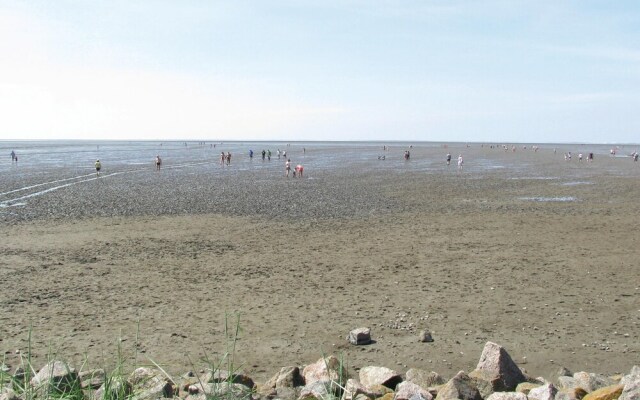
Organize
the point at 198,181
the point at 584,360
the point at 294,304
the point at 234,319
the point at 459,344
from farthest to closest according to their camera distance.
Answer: the point at 198,181, the point at 294,304, the point at 234,319, the point at 459,344, the point at 584,360

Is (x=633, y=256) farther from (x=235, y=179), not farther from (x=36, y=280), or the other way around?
(x=235, y=179)

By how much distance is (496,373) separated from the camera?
6520mm

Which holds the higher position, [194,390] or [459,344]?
[194,390]

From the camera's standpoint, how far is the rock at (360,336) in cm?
885

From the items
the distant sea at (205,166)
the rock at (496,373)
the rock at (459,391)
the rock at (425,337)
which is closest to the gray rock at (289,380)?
the rock at (459,391)

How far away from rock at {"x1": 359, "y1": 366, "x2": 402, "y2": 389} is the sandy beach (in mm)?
1047

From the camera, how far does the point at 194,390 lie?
18.9 feet

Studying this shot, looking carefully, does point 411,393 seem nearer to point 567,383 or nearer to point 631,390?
point 631,390

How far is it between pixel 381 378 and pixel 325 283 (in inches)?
243

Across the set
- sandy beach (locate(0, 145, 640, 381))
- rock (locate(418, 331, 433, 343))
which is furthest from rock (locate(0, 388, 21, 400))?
rock (locate(418, 331, 433, 343))

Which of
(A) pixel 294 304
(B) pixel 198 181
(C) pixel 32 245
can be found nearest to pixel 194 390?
(A) pixel 294 304

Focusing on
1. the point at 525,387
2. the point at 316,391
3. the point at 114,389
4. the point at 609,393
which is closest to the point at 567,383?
the point at 525,387

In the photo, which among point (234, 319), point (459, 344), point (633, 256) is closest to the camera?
point (459, 344)

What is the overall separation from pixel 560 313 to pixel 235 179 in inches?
1390
